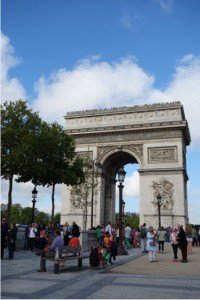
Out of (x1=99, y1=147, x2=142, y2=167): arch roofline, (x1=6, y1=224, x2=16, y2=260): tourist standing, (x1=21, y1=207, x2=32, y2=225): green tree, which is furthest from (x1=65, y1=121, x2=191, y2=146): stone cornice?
(x1=21, y1=207, x2=32, y2=225): green tree

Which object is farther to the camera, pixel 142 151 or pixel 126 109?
pixel 126 109

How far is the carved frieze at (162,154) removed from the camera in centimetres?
4250

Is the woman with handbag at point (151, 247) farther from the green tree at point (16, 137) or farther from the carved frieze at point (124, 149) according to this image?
the carved frieze at point (124, 149)

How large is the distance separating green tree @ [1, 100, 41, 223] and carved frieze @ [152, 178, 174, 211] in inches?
659

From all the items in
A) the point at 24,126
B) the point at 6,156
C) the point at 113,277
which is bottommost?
the point at 113,277

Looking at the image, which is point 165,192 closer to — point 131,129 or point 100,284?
point 131,129

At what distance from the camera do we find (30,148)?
29062 millimetres

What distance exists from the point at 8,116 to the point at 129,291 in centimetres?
2293

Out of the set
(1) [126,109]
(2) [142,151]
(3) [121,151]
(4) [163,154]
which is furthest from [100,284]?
(1) [126,109]

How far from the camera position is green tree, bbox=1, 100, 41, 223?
93.4 feet

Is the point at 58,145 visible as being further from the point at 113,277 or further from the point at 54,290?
the point at 54,290

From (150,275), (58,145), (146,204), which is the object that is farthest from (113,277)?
(146,204)

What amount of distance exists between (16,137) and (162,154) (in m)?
19.2

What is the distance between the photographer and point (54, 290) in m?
8.78
